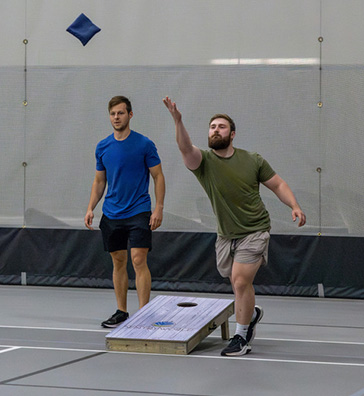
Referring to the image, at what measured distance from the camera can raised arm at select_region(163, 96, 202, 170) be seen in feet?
15.8

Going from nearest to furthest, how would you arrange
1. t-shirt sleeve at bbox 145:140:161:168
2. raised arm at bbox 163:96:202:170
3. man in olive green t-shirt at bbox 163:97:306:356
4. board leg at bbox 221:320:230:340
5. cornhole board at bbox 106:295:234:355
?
raised arm at bbox 163:96:202:170
cornhole board at bbox 106:295:234:355
man in olive green t-shirt at bbox 163:97:306:356
board leg at bbox 221:320:230:340
t-shirt sleeve at bbox 145:140:161:168

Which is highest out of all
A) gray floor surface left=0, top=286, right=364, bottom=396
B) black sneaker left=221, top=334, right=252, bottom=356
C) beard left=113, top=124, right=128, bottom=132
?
beard left=113, top=124, right=128, bottom=132

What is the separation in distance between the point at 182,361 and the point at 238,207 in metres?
1.03

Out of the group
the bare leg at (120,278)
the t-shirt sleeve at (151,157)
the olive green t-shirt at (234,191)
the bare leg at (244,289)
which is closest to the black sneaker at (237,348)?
the bare leg at (244,289)

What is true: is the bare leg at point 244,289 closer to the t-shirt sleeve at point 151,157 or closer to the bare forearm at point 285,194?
the bare forearm at point 285,194

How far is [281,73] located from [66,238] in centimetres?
281

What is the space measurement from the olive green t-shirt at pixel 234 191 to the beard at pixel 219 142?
0.07 m

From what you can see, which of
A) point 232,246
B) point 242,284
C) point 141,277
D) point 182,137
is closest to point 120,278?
point 141,277

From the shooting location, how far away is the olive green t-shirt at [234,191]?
5.10m

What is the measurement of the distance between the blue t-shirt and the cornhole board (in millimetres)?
798

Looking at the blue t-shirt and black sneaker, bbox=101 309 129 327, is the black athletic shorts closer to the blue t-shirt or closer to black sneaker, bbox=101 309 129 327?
the blue t-shirt

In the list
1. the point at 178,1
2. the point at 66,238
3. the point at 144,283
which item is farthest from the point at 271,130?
the point at 144,283

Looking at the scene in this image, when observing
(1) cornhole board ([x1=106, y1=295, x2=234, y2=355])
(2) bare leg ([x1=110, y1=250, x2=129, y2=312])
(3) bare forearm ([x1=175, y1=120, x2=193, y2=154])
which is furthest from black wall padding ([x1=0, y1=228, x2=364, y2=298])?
(3) bare forearm ([x1=175, y1=120, x2=193, y2=154])

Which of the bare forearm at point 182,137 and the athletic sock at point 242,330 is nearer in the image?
the bare forearm at point 182,137
